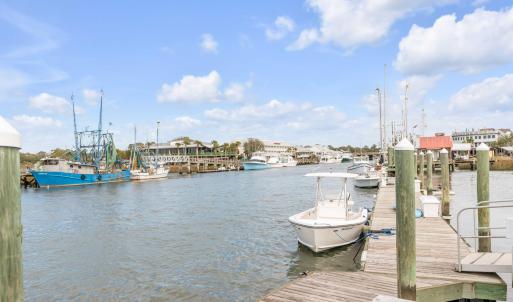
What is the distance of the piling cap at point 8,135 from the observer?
2.60 m

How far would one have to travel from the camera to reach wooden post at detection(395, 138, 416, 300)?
8.55m

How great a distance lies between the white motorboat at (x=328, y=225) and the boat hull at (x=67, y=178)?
6807 centimetres

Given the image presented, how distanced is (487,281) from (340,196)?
35.4 feet

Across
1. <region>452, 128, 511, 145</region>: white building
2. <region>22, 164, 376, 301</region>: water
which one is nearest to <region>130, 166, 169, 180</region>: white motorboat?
<region>22, 164, 376, 301</region>: water

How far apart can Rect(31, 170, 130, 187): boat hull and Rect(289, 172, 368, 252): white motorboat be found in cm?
6807

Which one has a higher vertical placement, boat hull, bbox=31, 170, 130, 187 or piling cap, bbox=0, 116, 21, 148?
piling cap, bbox=0, 116, 21, 148

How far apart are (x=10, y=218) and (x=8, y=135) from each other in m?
0.65

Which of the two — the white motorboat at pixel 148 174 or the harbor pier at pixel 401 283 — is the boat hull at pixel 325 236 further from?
the white motorboat at pixel 148 174

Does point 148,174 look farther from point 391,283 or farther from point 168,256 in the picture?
point 391,283

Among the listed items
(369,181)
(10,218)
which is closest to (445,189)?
(10,218)

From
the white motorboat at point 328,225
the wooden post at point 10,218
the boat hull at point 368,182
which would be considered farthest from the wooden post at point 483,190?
the boat hull at point 368,182

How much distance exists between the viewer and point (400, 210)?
873 centimetres

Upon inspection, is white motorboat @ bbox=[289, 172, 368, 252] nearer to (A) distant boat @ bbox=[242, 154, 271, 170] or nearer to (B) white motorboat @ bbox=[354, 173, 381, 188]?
(B) white motorboat @ bbox=[354, 173, 381, 188]

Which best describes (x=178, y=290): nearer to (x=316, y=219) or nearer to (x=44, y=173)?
(x=316, y=219)
